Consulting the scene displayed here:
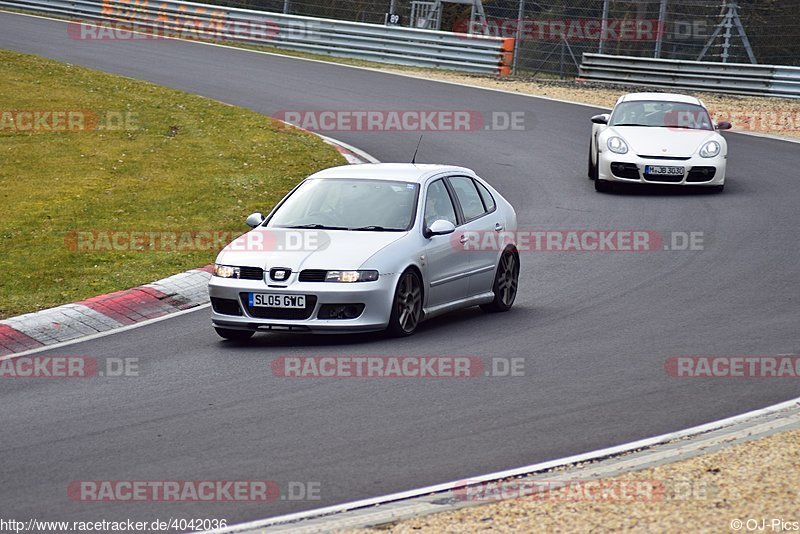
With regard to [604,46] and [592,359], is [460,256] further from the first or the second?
[604,46]

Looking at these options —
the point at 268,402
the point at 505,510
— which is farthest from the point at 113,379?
the point at 505,510

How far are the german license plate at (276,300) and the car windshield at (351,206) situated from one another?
1.03 meters

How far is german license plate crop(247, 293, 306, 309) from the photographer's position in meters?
10.5

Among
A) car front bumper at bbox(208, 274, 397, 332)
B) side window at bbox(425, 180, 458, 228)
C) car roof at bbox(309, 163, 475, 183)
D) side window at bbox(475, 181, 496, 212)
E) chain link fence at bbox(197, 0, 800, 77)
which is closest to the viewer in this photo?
car front bumper at bbox(208, 274, 397, 332)

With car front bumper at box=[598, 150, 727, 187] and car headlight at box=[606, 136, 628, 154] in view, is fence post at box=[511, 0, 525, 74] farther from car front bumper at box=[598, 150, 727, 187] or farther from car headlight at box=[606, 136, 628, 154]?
car front bumper at box=[598, 150, 727, 187]

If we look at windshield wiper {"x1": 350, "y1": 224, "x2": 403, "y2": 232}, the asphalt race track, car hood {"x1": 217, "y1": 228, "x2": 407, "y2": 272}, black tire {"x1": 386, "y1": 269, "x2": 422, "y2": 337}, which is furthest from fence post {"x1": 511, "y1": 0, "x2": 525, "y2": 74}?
black tire {"x1": 386, "y1": 269, "x2": 422, "y2": 337}

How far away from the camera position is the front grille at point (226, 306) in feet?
35.0

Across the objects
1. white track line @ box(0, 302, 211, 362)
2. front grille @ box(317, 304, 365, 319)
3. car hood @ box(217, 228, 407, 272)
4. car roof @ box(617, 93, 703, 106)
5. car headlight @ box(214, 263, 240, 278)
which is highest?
car roof @ box(617, 93, 703, 106)

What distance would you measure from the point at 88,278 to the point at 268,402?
4.99 metres

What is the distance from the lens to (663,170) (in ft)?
63.9

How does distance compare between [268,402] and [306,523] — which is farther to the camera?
[268,402]

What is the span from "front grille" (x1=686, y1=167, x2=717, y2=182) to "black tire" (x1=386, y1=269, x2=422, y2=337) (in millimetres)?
9570

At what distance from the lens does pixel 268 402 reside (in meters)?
8.70

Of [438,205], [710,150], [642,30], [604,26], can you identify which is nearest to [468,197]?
[438,205]
